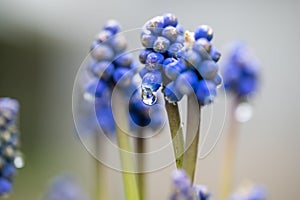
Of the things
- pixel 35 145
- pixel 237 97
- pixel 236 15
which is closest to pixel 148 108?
pixel 237 97

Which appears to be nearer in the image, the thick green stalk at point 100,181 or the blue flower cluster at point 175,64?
the blue flower cluster at point 175,64

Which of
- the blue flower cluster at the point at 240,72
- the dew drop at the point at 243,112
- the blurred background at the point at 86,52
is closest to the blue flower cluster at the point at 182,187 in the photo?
the dew drop at the point at 243,112

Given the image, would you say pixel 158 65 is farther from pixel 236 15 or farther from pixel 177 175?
pixel 236 15

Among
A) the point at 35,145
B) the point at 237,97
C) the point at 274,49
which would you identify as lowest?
the point at 35,145

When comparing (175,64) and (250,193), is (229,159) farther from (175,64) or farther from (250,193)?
(175,64)

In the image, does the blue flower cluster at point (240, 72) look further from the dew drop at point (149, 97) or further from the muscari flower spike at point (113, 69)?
the dew drop at point (149, 97)

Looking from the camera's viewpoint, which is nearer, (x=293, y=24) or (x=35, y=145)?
(x=35, y=145)
